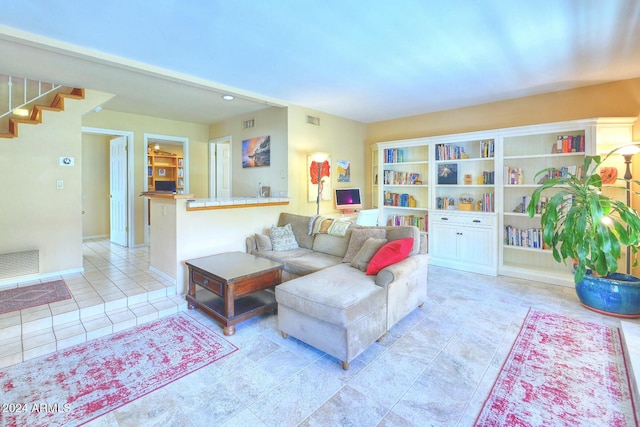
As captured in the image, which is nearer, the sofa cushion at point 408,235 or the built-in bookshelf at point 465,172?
the sofa cushion at point 408,235

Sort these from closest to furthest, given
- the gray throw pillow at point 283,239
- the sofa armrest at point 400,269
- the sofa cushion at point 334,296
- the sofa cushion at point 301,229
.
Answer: the sofa cushion at point 334,296 < the sofa armrest at point 400,269 < the gray throw pillow at point 283,239 < the sofa cushion at point 301,229

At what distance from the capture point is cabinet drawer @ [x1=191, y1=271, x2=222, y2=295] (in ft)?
9.27

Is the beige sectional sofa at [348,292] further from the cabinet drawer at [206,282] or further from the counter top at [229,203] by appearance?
the counter top at [229,203]

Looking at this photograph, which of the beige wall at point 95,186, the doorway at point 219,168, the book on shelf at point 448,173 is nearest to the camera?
the book on shelf at point 448,173

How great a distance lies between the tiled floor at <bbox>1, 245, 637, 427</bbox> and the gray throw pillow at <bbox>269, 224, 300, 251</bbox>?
1097 millimetres

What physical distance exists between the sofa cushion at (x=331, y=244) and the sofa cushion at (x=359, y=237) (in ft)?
0.55

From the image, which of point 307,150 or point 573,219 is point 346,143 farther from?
point 573,219

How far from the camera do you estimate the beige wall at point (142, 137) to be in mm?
5094

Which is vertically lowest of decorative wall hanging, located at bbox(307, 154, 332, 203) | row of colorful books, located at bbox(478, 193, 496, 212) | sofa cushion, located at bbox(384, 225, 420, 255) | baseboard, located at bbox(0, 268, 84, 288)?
baseboard, located at bbox(0, 268, 84, 288)

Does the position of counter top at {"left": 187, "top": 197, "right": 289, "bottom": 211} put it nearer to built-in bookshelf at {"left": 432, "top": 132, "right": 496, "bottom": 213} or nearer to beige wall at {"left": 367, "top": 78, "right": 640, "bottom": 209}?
built-in bookshelf at {"left": 432, "top": 132, "right": 496, "bottom": 213}

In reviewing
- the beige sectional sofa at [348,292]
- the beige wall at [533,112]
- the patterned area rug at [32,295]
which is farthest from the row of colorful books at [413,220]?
the patterned area rug at [32,295]

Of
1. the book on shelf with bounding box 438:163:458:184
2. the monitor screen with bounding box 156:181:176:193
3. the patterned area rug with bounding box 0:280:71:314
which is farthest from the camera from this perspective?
the monitor screen with bounding box 156:181:176:193

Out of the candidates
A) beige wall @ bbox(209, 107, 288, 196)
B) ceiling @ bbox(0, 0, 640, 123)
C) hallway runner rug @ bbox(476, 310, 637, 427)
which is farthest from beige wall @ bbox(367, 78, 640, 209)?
hallway runner rug @ bbox(476, 310, 637, 427)

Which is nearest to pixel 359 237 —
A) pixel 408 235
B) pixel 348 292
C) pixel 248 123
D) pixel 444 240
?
pixel 408 235
